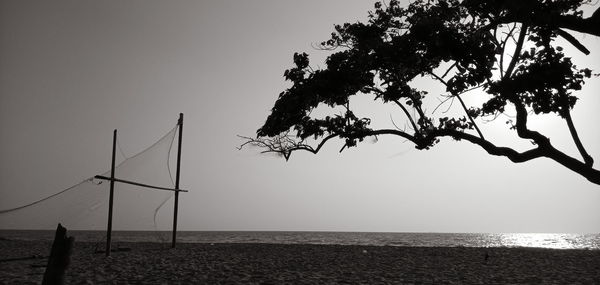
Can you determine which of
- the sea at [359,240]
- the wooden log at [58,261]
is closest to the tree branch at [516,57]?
the wooden log at [58,261]

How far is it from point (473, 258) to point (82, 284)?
13879 millimetres

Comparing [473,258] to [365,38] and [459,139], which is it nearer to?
[459,139]

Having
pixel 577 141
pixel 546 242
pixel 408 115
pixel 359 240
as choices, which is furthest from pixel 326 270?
pixel 546 242

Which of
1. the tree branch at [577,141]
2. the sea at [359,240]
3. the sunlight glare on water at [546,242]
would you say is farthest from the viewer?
the sunlight glare on water at [546,242]

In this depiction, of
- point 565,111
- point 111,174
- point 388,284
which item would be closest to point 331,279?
point 388,284

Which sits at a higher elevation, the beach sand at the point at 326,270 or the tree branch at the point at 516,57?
the tree branch at the point at 516,57

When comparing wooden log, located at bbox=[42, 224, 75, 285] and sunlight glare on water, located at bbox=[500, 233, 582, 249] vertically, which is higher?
wooden log, located at bbox=[42, 224, 75, 285]

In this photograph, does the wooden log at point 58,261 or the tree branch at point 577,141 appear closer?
the wooden log at point 58,261

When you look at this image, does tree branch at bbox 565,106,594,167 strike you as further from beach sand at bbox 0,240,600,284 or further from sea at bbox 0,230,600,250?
sea at bbox 0,230,600,250

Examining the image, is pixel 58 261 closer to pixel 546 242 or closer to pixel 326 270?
pixel 326 270

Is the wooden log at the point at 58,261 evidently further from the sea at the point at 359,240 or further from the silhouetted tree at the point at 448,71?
the sea at the point at 359,240

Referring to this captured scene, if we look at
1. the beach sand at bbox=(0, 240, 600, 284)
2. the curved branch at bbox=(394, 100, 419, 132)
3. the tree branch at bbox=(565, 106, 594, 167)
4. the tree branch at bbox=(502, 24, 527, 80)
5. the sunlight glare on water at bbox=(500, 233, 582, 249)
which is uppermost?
the tree branch at bbox=(502, 24, 527, 80)

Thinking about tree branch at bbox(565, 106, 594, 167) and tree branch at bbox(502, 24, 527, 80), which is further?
tree branch at bbox(502, 24, 527, 80)

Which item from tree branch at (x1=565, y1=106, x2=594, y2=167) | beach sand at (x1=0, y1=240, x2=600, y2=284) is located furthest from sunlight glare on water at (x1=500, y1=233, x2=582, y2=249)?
tree branch at (x1=565, y1=106, x2=594, y2=167)
